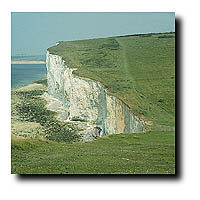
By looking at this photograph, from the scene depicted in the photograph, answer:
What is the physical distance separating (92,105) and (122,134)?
6376 millimetres

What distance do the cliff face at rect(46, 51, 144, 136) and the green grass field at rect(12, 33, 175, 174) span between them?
1.94ft

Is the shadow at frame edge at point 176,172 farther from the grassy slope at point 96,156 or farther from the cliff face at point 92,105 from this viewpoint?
the cliff face at point 92,105

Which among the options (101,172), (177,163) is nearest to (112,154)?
(101,172)

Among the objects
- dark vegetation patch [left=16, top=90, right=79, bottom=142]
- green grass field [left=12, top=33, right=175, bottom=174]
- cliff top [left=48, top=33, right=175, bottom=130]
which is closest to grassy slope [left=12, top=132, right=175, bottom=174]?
green grass field [left=12, top=33, right=175, bottom=174]

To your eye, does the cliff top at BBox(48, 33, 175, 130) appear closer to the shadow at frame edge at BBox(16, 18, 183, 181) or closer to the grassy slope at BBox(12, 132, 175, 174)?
the shadow at frame edge at BBox(16, 18, 183, 181)

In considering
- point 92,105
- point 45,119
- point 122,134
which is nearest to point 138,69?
point 92,105

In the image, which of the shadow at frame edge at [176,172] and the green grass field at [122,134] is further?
the green grass field at [122,134]

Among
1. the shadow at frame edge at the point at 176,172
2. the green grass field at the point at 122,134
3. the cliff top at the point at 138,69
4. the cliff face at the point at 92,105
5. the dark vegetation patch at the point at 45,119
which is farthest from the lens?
the cliff face at the point at 92,105

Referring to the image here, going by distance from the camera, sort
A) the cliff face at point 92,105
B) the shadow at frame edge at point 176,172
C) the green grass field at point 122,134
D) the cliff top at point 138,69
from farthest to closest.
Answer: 1. the cliff face at point 92,105
2. the cliff top at point 138,69
3. the green grass field at point 122,134
4. the shadow at frame edge at point 176,172

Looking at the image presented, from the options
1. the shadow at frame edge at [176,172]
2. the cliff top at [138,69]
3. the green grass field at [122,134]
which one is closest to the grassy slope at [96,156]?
the green grass field at [122,134]

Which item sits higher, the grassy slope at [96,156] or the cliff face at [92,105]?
the cliff face at [92,105]

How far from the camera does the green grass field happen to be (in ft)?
39.4

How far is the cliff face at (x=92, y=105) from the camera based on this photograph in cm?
1725
